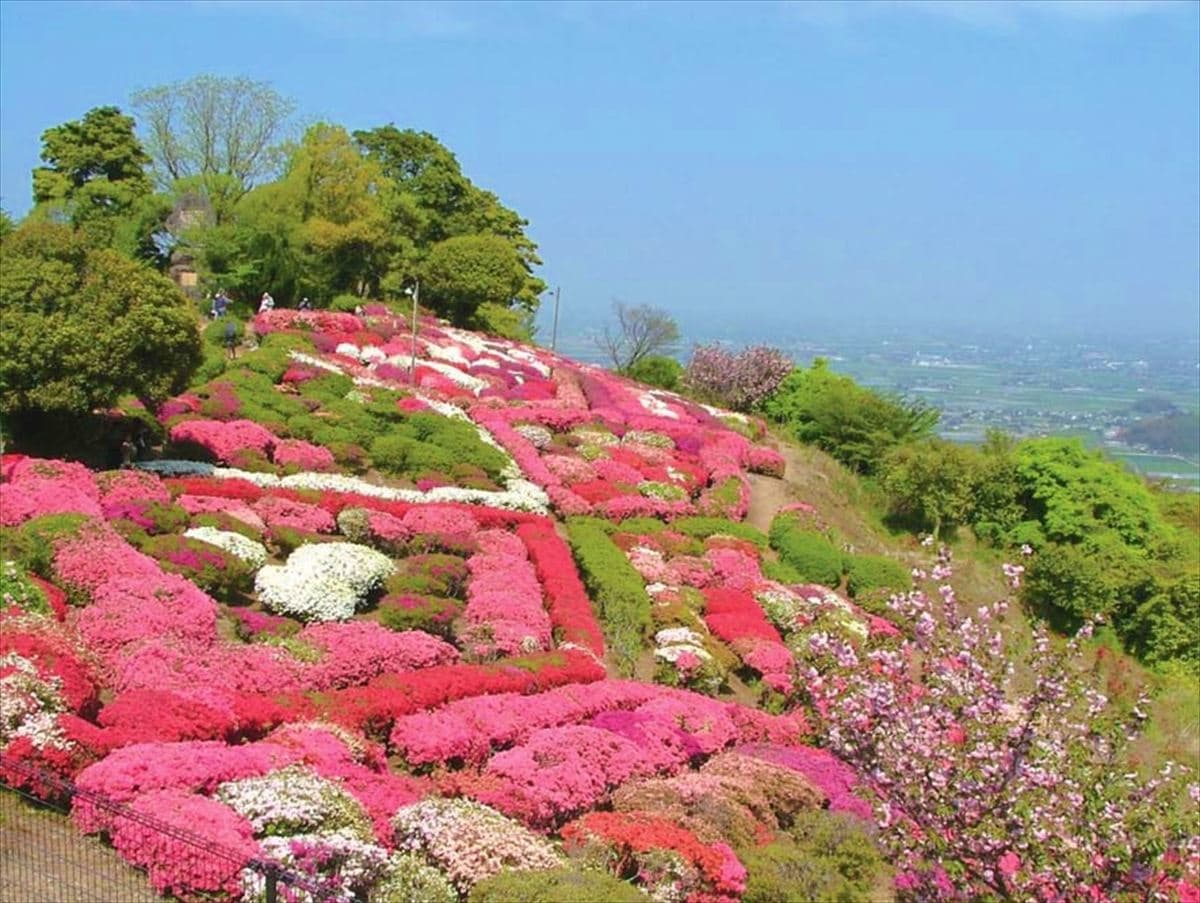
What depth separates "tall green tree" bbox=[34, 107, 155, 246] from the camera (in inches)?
1869

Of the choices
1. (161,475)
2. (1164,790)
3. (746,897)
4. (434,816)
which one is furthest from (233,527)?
(1164,790)

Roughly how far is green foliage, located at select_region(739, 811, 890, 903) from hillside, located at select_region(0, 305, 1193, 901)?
0.04m

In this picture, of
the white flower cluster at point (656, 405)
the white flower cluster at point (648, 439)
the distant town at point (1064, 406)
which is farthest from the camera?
the distant town at point (1064, 406)

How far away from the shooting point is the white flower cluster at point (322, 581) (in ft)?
57.8

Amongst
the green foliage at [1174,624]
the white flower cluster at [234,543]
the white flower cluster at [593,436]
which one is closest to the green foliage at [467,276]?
the white flower cluster at [593,436]

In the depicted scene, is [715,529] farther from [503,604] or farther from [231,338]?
[231,338]

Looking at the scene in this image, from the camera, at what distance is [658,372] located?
175 feet

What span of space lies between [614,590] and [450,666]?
506cm

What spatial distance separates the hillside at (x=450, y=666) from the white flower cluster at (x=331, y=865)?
0.03 meters

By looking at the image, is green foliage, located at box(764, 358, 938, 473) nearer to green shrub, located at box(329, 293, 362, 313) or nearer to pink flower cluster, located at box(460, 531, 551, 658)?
green shrub, located at box(329, 293, 362, 313)

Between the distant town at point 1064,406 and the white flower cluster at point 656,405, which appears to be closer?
the white flower cluster at point 656,405

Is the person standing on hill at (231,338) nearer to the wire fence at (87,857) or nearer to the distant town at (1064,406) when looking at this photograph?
the wire fence at (87,857)

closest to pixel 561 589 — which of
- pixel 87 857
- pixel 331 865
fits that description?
pixel 331 865

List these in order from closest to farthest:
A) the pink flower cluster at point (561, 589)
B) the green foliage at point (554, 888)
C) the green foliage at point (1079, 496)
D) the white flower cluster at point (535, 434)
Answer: the green foliage at point (554, 888) → the pink flower cluster at point (561, 589) → the white flower cluster at point (535, 434) → the green foliage at point (1079, 496)
